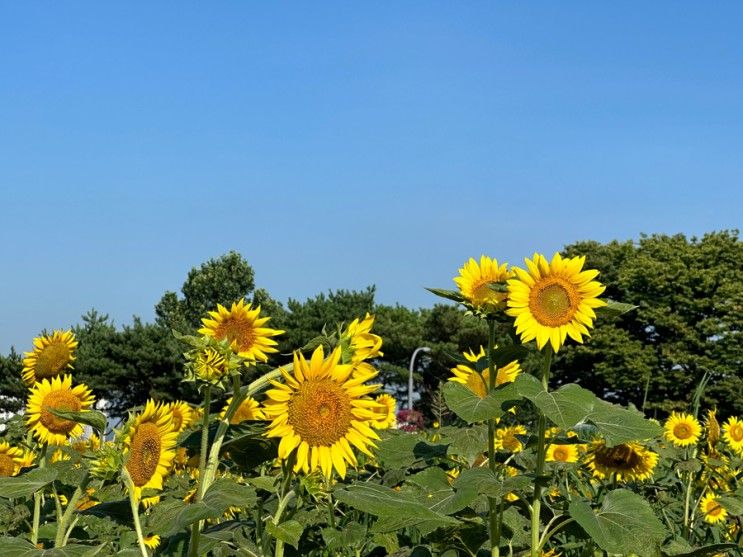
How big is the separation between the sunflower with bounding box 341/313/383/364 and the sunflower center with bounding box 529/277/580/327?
915 mm

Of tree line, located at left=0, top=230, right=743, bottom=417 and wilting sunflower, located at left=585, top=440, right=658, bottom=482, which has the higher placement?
tree line, located at left=0, top=230, right=743, bottom=417

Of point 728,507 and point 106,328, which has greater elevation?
point 106,328

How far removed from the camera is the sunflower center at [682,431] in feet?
23.4

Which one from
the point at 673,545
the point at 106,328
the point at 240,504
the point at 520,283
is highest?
the point at 106,328

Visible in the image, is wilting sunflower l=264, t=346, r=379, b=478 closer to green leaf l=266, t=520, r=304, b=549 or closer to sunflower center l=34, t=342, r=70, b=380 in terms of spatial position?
green leaf l=266, t=520, r=304, b=549

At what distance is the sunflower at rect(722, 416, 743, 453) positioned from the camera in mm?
7379

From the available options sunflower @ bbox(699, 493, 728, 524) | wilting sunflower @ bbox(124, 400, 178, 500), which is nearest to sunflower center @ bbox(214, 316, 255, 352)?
→ wilting sunflower @ bbox(124, 400, 178, 500)

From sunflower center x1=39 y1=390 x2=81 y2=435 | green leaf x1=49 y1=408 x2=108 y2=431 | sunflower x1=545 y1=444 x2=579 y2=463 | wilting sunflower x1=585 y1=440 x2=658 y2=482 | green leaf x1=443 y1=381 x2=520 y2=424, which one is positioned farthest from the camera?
sunflower x1=545 y1=444 x2=579 y2=463

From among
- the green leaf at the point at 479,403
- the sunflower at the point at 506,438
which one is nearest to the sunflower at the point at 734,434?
the sunflower at the point at 506,438

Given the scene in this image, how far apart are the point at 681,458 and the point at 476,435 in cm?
267

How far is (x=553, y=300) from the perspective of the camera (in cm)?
343

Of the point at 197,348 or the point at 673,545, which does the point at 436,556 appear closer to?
the point at 673,545

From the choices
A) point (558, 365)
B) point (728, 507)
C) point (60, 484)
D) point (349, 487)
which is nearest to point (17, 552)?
point (349, 487)

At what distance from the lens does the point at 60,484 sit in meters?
3.67
